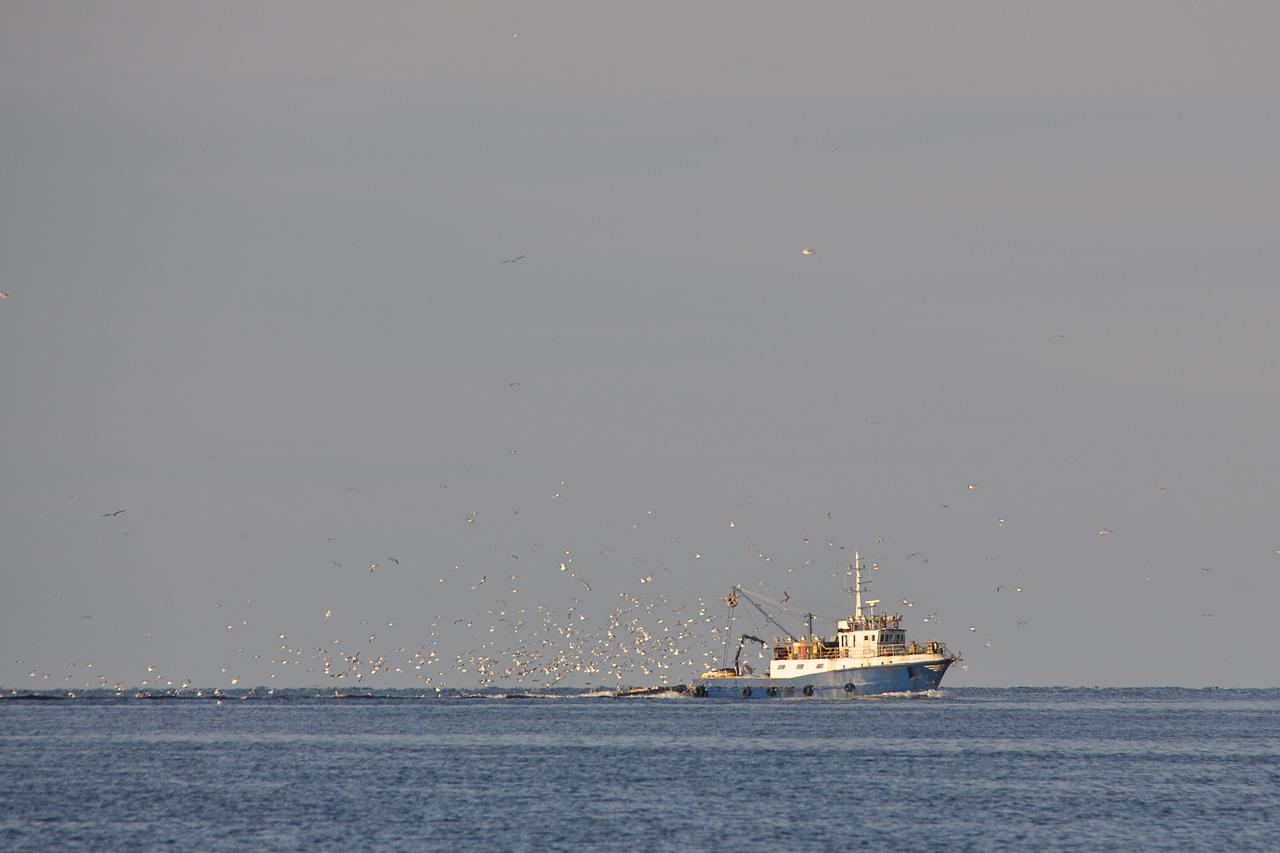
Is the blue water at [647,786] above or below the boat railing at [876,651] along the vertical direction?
below

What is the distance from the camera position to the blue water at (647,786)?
70688 millimetres

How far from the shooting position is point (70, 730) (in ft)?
501

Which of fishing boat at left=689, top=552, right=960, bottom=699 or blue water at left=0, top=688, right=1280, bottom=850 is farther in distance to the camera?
fishing boat at left=689, top=552, right=960, bottom=699

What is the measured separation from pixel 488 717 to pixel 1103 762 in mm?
76258

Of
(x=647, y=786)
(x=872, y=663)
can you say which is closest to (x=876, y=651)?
(x=872, y=663)

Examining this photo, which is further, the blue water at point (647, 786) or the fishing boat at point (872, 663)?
the fishing boat at point (872, 663)

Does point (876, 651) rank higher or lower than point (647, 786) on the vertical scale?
higher

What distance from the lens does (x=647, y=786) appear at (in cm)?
9000

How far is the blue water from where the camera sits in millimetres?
70688

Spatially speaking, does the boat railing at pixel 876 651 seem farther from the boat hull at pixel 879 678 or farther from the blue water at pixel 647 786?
the blue water at pixel 647 786

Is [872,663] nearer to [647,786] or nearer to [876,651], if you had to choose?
[876,651]

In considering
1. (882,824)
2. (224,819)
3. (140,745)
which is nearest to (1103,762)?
A: (882,824)

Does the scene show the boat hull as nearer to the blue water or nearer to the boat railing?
the boat railing

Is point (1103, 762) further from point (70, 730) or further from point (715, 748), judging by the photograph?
point (70, 730)
